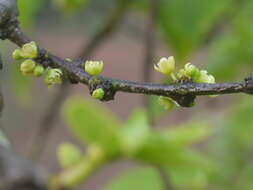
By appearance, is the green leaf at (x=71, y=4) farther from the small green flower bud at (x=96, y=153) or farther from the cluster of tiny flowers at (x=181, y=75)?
the cluster of tiny flowers at (x=181, y=75)

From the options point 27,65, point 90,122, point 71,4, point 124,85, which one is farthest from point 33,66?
point 90,122

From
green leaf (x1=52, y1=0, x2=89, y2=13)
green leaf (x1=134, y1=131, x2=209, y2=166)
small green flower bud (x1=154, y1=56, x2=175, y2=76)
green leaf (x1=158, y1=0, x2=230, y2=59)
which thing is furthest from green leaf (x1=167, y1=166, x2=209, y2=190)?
small green flower bud (x1=154, y1=56, x2=175, y2=76)

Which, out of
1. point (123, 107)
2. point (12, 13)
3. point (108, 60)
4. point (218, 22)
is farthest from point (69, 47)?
point (12, 13)

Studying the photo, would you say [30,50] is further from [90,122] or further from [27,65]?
[90,122]

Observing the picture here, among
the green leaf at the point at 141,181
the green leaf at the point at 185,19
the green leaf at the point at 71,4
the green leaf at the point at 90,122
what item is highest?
the green leaf at the point at 185,19

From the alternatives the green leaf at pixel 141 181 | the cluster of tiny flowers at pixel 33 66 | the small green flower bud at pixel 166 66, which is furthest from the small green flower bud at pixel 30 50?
the green leaf at pixel 141 181

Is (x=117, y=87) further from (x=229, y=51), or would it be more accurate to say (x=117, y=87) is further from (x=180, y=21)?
(x=229, y=51)

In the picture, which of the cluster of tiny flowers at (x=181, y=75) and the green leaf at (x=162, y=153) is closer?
the cluster of tiny flowers at (x=181, y=75)
